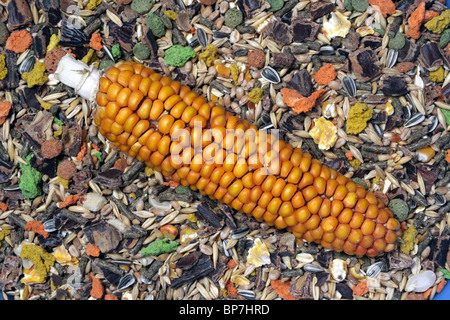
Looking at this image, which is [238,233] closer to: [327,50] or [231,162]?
[231,162]

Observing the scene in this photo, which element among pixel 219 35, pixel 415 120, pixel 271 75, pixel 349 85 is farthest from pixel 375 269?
pixel 219 35

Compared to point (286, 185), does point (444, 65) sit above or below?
above

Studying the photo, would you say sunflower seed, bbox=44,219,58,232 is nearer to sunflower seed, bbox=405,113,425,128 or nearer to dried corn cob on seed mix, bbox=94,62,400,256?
dried corn cob on seed mix, bbox=94,62,400,256

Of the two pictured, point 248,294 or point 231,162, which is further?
point 248,294

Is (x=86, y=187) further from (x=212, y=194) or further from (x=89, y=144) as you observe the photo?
(x=212, y=194)

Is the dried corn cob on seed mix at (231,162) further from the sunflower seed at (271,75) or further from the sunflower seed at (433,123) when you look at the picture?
the sunflower seed at (433,123)

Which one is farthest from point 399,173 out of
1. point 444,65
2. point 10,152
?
point 10,152
